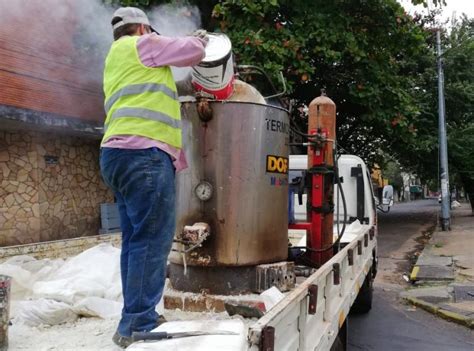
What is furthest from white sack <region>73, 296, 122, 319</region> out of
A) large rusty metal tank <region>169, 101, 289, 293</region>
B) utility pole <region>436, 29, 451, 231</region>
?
utility pole <region>436, 29, 451, 231</region>

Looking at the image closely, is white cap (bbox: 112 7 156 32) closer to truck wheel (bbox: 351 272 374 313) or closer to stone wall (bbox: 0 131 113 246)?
truck wheel (bbox: 351 272 374 313)

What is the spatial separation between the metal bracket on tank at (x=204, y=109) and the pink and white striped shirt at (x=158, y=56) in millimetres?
581

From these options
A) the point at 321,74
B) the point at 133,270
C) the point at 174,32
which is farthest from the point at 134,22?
the point at 321,74

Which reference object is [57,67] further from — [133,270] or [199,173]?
→ [133,270]

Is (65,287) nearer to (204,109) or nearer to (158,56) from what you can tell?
(204,109)

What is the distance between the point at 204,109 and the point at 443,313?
17.7 ft

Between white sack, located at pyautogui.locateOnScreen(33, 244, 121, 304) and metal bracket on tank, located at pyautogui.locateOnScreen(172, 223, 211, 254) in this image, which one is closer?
white sack, located at pyautogui.locateOnScreen(33, 244, 121, 304)

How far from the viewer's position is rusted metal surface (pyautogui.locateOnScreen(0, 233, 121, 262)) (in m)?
3.72

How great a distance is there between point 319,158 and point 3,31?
6140 millimetres

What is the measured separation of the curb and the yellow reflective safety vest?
18.0 feet

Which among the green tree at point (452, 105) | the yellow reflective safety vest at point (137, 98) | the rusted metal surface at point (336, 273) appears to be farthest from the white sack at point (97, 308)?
the green tree at point (452, 105)

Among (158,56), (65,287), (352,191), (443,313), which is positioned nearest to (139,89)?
(158,56)

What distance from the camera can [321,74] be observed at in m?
14.4

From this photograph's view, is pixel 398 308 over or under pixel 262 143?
under
